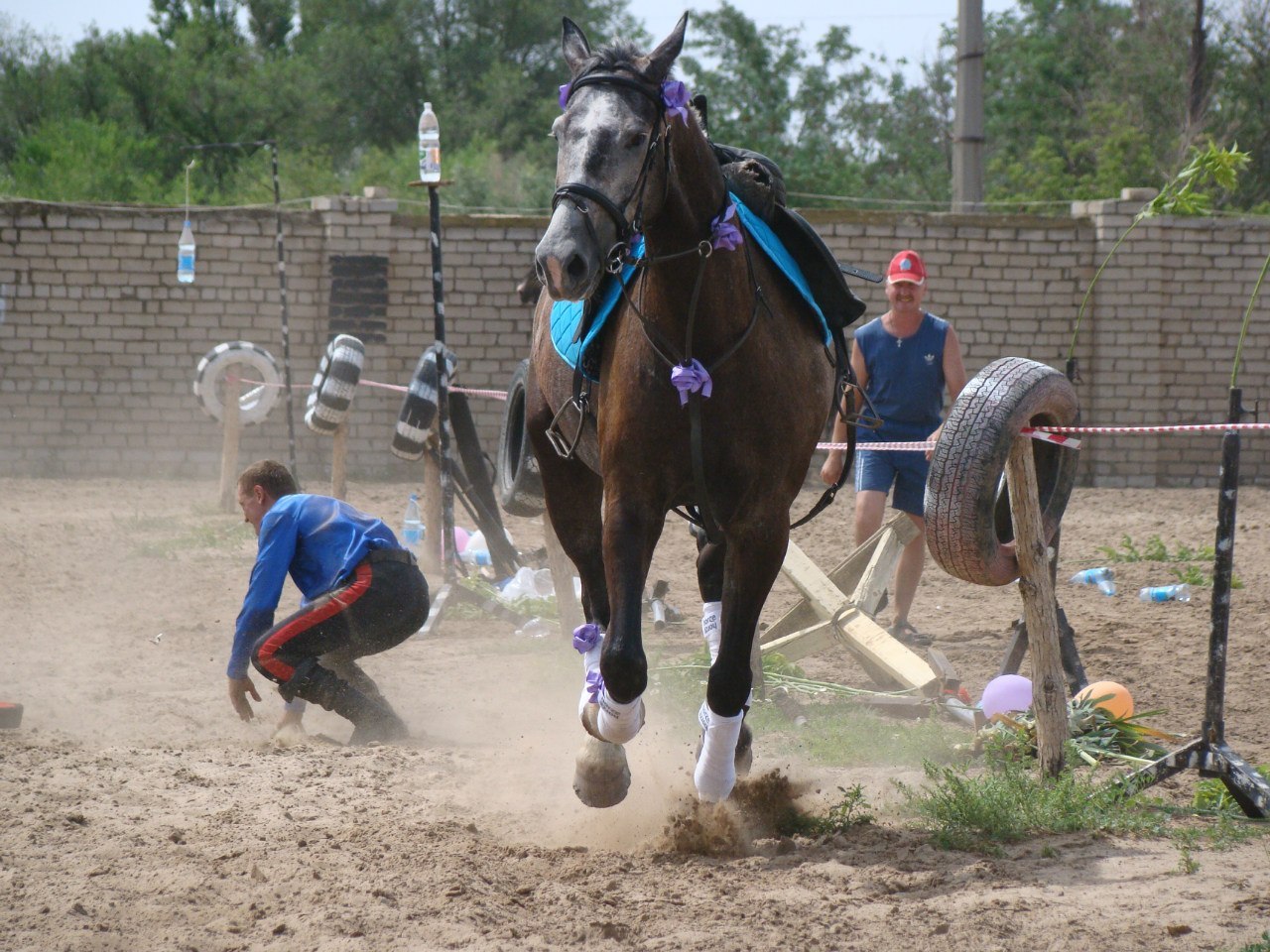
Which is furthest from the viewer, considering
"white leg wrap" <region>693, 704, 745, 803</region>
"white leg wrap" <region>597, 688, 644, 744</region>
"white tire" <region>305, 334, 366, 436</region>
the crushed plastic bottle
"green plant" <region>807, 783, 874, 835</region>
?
"white tire" <region>305, 334, 366, 436</region>

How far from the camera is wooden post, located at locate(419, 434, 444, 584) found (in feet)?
29.1

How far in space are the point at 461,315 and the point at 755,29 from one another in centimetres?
2202

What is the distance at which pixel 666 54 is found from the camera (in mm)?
3443

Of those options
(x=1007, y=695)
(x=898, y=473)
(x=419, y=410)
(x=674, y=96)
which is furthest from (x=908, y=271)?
(x=674, y=96)

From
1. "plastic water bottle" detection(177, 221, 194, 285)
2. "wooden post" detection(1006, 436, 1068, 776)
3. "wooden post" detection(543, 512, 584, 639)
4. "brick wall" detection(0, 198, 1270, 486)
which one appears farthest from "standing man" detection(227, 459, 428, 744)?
"brick wall" detection(0, 198, 1270, 486)

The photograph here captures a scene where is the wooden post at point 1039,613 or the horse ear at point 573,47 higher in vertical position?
the horse ear at point 573,47

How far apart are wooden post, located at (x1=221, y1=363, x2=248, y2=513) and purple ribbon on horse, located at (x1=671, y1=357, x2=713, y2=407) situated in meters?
8.87

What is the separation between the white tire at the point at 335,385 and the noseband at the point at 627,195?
20.5 ft

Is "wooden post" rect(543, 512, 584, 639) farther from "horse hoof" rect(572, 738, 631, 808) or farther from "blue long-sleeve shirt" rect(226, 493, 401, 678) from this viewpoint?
"horse hoof" rect(572, 738, 631, 808)

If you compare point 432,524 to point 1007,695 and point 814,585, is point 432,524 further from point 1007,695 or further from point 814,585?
point 1007,695

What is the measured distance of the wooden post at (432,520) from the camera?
8.87m

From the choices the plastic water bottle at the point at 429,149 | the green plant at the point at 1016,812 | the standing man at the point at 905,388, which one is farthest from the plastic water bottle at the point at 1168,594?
the plastic water bottle at the point at 429,149

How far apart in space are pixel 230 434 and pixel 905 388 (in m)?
6.90

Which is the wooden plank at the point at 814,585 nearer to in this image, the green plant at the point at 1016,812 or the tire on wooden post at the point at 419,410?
the green plant at the point at 1016,812
